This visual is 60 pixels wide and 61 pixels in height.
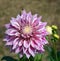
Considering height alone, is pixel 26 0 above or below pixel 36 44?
above

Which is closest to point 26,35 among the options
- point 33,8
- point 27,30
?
point 27,30

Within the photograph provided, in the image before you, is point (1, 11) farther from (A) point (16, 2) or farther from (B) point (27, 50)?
(B) point (27, 50)

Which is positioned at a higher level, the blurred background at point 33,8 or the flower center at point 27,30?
the blurred background at point 33,8

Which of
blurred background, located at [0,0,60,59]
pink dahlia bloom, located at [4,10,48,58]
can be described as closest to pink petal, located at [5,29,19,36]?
pink dahlia bloom, located at [4,10,48,58]

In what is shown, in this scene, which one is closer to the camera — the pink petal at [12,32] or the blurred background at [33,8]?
the pink petal at [12,32]

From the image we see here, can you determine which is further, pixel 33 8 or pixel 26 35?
pixel 33 8

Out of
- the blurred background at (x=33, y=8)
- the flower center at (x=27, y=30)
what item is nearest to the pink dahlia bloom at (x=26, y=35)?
the flower center at (x=27, y=30)

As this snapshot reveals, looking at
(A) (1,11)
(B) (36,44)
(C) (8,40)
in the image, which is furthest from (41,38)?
(A) (1,11)

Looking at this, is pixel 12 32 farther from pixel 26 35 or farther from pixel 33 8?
pixel 33 8

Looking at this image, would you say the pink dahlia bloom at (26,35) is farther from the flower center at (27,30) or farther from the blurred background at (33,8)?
the blurred background at (33,8)
